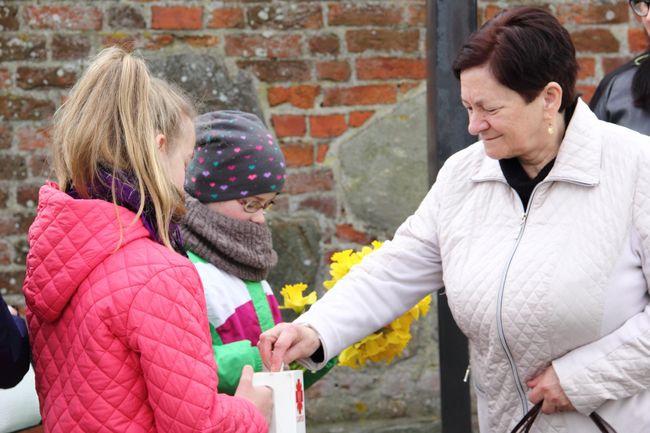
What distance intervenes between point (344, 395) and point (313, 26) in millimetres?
1641

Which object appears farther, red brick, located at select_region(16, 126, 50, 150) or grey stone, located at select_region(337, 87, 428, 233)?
grey stone, located at select_region(337, 87, 428, 233)

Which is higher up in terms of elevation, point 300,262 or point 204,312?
point 204,312

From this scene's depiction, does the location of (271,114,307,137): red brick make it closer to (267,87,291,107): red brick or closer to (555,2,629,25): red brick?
(267,87,291,107): red brick

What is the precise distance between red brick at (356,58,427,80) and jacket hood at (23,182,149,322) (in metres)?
2.46

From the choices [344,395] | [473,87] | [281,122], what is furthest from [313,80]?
[473,87]

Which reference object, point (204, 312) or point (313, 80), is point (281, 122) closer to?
point (313, 80)

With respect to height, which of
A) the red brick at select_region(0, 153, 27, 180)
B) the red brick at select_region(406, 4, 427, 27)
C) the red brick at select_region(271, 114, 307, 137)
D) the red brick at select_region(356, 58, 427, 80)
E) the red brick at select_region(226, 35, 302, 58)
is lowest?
the red brick at select_region(0, 153, 27, 180)

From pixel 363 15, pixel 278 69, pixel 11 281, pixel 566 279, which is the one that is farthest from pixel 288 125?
pixel 566 279

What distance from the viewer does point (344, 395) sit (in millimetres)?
4660

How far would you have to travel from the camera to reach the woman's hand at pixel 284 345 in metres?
2.63

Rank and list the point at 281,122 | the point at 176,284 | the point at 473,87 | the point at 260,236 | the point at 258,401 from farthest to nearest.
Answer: the point at 281,122
the point at 260,236
the point at 473,87
the point at 258,401
the point at 176,284

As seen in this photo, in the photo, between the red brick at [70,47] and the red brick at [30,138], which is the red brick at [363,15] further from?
the red brick at [30,138]

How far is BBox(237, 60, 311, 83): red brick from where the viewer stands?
176 inches

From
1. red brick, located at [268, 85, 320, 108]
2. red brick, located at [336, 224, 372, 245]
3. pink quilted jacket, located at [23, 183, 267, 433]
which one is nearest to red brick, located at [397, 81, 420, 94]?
red brick, located at [268, 85, 320, 108]
